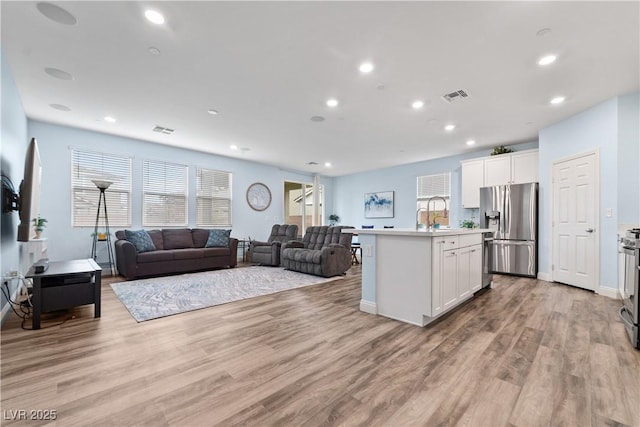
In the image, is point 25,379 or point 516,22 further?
point 516,22

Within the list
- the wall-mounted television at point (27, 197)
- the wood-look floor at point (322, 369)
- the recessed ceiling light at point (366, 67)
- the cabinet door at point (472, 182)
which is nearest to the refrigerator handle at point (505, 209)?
the cabinet door at point (472, 182)

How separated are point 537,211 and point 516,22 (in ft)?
13.0

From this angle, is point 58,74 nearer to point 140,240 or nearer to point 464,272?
point 140,240

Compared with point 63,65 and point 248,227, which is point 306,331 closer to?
point 63,65

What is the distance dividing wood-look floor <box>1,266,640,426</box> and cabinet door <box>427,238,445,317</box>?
8.0 inches

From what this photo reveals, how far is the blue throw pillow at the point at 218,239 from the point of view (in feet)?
20.2

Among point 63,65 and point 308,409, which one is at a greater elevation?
point 63,65

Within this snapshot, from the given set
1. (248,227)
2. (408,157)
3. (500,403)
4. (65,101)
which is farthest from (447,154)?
(65,101)

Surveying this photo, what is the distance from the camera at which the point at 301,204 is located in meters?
9.59

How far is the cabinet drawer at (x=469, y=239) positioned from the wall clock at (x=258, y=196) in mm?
5751

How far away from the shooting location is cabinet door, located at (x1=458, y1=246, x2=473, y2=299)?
325 cm

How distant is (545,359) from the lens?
208cm

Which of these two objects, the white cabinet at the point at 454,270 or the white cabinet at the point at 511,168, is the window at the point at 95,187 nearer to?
the white cabinet at the point at 454,270

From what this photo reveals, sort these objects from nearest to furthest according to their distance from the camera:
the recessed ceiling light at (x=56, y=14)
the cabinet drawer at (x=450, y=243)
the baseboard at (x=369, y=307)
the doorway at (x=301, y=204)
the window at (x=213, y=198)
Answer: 1. the recessed ceiling light at (x=56, y=14)
2. the cabinet drawer at (x=450, y=243)
3. the baseboard at (x=369, y=307)
4. the window at (x=213, y=198)
5. the doorway at (x=301, y=204)
